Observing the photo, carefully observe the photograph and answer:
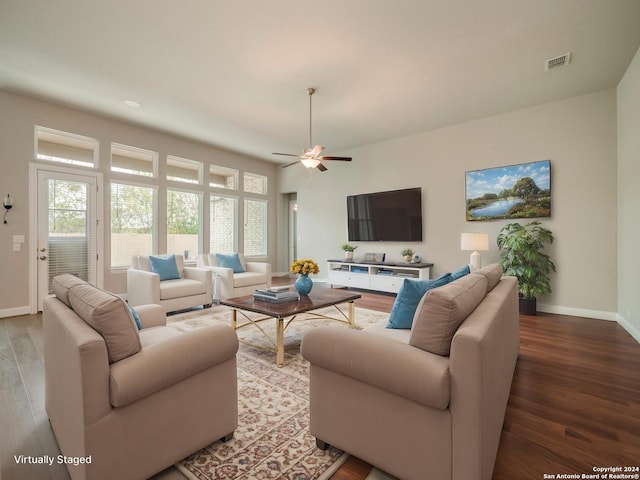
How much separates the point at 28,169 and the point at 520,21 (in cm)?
624

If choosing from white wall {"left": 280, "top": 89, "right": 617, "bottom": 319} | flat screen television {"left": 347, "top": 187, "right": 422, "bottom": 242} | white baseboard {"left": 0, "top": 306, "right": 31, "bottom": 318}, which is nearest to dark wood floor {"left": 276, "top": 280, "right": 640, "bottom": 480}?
white wall {"left": 280, "top": 89, "right": 617, "bottom": 319}

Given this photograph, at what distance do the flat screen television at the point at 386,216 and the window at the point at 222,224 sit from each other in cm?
272

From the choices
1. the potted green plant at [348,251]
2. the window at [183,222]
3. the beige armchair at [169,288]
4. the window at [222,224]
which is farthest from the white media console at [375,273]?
the window at [183,222]

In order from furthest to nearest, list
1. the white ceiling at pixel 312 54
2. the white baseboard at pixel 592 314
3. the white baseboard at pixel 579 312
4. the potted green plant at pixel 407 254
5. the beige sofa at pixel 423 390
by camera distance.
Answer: the potted green plant at pixel 407 254 < the white baseboard at pixel 579 312 < the white baseboard at pixel 592 314 < the white ceiling at pixel 312 54 < the beige sofa at pixel 423 390

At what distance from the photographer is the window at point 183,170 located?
20.0 feet

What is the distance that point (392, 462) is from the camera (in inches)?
53.2

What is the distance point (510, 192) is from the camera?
4.74 meters

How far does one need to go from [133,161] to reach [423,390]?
20.1ft

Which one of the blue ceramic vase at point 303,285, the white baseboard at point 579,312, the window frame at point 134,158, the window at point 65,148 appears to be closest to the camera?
the blue ceramic vase at point 303,285

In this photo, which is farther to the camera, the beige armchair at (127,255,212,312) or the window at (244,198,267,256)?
the window at (244,198,267,256)

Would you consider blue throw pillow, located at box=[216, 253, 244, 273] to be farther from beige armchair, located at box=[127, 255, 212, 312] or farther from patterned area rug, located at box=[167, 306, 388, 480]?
patterned area rug, located at box=[167, 306, 388, 480]

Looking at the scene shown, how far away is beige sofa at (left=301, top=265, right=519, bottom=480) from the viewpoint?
1.16 metres

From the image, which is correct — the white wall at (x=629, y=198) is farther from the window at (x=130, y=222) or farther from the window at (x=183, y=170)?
the window at (x=130, y=222)

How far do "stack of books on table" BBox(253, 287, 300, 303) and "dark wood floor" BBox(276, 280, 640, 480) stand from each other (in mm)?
1771
